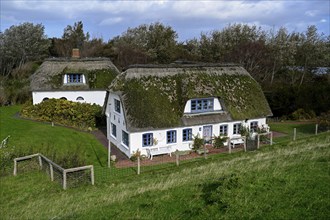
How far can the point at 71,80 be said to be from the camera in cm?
3322

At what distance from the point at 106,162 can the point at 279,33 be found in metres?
37.4

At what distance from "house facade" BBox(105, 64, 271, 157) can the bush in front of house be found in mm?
3531

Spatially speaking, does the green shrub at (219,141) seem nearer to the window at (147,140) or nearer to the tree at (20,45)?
the window at (147,140)

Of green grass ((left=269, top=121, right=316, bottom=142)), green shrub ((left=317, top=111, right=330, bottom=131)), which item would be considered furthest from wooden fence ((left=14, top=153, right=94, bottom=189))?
green shrub ((left=317, top=111, right=330, bottom=131))

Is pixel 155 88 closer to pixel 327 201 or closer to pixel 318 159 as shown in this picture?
pixel 318 159

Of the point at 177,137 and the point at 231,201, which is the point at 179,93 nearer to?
the point at 177,137

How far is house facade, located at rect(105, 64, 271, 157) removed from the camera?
2188 centimetres

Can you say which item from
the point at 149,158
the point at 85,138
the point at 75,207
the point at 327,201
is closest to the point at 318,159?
the point at 327,201

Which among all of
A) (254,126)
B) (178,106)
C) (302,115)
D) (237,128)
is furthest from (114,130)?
(302,115)

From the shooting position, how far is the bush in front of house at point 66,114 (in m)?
29.0

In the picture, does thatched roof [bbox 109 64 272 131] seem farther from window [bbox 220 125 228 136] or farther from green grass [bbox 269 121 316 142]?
green grass [bbox 269 121 316 142]

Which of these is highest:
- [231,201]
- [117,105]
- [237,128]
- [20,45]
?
[20,45]

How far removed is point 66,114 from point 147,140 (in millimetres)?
10610

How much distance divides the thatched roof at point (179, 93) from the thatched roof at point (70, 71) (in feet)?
31.5
